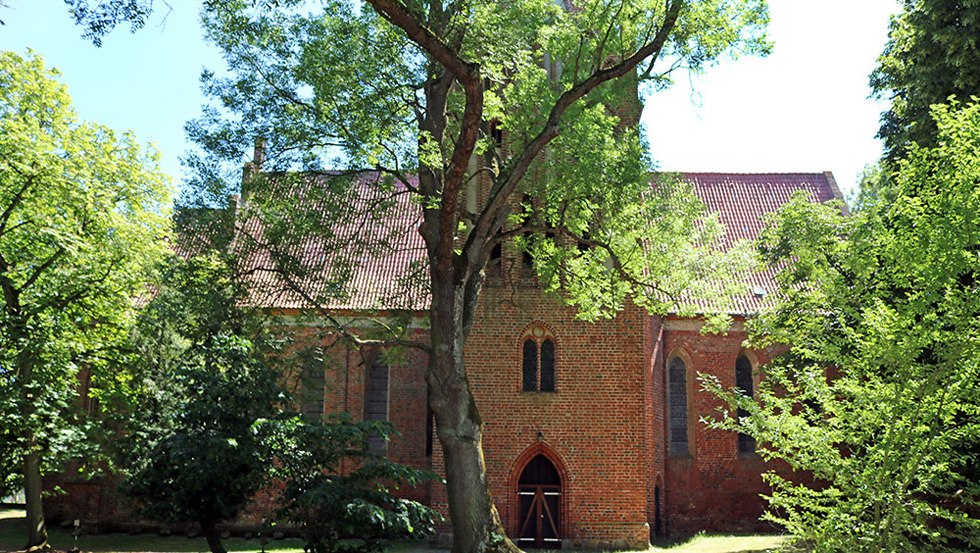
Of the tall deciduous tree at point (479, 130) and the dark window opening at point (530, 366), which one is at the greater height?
the tall deciduous tree at point (479, 130)

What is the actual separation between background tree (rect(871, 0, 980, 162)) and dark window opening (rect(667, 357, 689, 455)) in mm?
8998

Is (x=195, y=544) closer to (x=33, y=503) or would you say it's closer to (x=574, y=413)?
(x=33, y=503)

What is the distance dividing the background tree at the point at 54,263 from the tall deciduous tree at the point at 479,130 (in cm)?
618

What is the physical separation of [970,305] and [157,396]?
16.1 metres

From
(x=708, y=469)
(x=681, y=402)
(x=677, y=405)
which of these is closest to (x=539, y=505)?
(x=708, y=469)

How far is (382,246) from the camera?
18.6 m

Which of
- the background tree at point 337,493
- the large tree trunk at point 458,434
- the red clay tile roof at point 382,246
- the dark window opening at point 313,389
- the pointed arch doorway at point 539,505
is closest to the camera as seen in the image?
the background tree at point 337,493

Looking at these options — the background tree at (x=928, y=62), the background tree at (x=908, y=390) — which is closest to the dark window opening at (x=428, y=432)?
the background tree at (x=928, y=62)

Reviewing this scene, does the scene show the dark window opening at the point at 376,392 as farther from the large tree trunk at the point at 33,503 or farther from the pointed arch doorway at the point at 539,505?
the large tree trunk at the point at 33,503

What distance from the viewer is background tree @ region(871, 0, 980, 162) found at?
1709 centimetres

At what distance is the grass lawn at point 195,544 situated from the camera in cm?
2122

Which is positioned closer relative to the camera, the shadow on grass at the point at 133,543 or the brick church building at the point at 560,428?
the brick church building at the point at 560,428

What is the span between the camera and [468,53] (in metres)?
14.2

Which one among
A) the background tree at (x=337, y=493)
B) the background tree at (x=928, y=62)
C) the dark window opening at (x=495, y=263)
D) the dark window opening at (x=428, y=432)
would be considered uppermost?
the background tree at (x=928, y=62)
